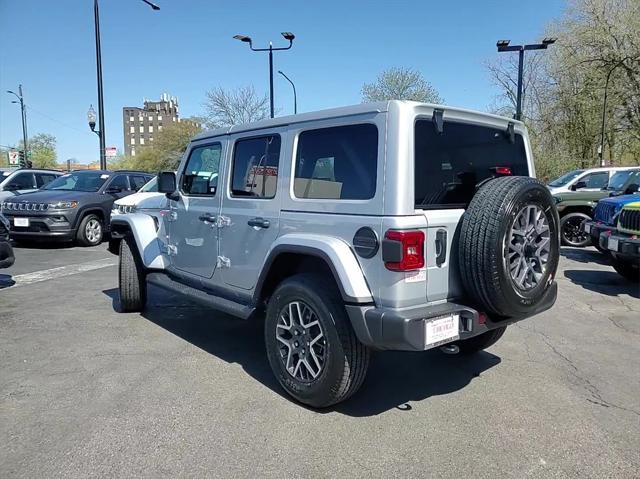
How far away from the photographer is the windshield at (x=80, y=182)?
38.8 ft

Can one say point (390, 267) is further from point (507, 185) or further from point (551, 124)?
point (551, 124)

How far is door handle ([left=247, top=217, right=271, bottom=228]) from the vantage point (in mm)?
3689

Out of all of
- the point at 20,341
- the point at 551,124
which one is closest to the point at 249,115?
the point at 551,124

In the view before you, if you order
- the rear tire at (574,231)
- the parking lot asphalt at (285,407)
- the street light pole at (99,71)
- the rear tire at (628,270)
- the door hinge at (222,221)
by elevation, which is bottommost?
the parking lot asphalt at (285,407)

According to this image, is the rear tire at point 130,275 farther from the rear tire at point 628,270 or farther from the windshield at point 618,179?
the windshield at point 618,179

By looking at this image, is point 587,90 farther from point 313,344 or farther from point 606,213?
point 313,344

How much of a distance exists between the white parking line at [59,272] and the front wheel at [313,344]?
18.1 ft

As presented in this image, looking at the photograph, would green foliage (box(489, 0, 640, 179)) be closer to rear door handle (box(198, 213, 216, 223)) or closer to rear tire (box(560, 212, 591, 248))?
rear tire (box(560, 212, 591, 248))

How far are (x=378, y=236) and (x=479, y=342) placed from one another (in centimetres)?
197

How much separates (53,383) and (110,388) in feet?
1.62

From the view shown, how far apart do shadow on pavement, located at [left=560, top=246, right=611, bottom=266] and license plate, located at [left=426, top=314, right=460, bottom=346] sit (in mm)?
7660

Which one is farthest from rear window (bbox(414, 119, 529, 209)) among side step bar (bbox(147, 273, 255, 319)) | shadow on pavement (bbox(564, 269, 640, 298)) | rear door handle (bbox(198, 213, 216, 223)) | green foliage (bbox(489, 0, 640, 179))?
green foliage (bbox(489, 0, 640, 179))

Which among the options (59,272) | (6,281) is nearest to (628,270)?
(59,272)

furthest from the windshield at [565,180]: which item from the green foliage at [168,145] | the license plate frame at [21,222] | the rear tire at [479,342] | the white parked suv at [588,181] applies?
the green foliage at [168,145]
